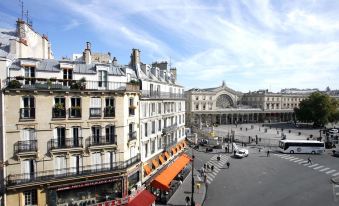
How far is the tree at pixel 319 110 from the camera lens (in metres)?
94.0

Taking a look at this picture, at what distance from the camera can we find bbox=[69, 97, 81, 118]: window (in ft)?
79.2

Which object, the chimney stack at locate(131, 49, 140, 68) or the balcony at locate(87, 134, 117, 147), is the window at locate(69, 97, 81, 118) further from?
the chimney stack at locate(131, 49, 140, 68)

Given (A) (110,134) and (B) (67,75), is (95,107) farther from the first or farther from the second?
(B) (67,75)

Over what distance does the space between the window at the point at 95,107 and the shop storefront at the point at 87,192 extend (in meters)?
6.02

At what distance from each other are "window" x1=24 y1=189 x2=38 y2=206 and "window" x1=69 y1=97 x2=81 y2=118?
271 inches

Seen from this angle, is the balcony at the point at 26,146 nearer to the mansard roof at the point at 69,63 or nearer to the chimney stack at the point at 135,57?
the mansard roof at the point at 69,63

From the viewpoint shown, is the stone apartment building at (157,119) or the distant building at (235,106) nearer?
the stone apartment building at (157,119)

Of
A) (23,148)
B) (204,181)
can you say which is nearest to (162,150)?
(204,181)

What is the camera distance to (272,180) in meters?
37.6

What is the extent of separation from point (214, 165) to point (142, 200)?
22715mm

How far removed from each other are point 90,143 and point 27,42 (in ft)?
41.5

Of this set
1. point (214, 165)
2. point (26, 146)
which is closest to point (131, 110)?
point (26, 146)

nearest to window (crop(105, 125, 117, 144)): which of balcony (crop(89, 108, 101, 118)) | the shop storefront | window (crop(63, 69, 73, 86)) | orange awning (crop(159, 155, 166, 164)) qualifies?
balcony (crop(89, 108, 101, 118))

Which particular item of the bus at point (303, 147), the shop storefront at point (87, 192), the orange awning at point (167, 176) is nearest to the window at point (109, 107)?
the shop storefront at point (87, 192)
